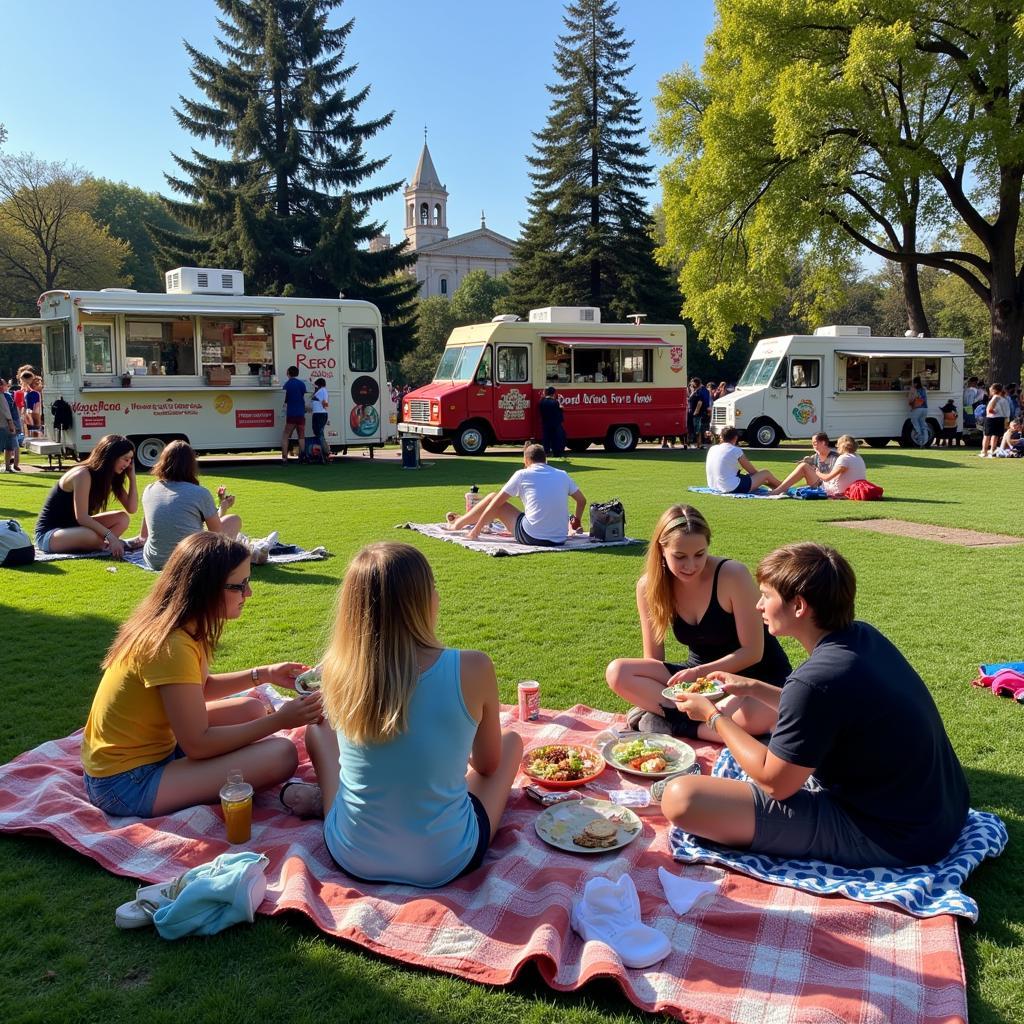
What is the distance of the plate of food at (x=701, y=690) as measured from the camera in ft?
12.5

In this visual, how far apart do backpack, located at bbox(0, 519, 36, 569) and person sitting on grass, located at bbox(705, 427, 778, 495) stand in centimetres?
957

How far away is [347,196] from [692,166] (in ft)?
42.0

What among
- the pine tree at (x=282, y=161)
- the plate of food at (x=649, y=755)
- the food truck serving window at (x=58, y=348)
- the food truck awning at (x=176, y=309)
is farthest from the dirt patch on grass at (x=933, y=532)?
the pine tree at (x=282, y=161)

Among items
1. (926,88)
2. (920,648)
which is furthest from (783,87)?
(920,648)

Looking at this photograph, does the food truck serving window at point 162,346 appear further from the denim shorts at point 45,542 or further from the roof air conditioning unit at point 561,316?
the denim shorts at point 45,542

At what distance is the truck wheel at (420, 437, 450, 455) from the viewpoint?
22.1m

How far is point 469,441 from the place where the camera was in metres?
22.0

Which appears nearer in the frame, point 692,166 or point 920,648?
point 920,648

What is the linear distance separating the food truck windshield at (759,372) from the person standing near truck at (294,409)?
1239cm

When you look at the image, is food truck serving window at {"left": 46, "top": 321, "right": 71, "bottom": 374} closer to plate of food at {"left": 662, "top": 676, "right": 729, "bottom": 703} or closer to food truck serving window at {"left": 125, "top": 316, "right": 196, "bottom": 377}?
food truck serving window at {"left": 125, "top": 316, "right": 196, "bottom": 377}

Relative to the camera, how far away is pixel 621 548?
9.67 metres

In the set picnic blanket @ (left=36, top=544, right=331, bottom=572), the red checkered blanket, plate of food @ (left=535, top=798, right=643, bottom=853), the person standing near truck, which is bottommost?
the red checkered blanket

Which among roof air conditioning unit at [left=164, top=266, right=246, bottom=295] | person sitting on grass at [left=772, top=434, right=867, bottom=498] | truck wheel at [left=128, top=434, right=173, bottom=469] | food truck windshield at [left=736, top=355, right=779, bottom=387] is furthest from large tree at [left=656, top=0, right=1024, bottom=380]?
truck wheel at [left=128, top=434, right=173, bottom=469]

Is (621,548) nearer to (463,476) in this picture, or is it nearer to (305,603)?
(305,603)
